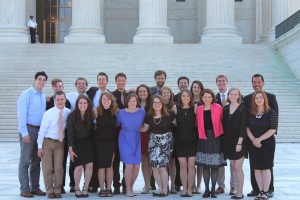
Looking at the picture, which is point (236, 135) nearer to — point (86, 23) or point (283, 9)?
point (86, 23)

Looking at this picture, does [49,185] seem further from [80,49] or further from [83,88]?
[80,49]

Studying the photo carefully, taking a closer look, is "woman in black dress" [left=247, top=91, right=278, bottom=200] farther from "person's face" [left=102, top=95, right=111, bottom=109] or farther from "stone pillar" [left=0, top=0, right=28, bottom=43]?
"stone pillar" [left=0, top=0, right=28, bottom=43]

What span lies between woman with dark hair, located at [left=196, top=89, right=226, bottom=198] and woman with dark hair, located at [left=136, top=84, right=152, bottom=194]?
99 cm

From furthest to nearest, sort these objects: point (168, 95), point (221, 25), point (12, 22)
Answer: point (221, 25) < point (12, 22) < point (168, 95)

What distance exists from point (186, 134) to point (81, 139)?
6.01 feet

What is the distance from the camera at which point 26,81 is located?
2492 cm

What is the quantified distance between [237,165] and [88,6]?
82.3ft

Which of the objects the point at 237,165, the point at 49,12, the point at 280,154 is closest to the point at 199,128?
the point at 237,165

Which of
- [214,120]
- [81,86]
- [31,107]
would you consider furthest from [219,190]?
[31,107]

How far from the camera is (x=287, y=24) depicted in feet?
97.7

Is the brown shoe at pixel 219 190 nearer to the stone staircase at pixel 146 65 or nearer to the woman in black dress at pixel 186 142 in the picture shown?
the woman in black dress at pixel 186 142

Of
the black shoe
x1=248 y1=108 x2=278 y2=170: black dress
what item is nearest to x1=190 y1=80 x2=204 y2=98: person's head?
x1=248 y1=108 x2=278 y2=170: black dress

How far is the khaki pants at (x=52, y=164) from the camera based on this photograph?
9.61 meters

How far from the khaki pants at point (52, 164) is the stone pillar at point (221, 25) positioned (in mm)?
24194
